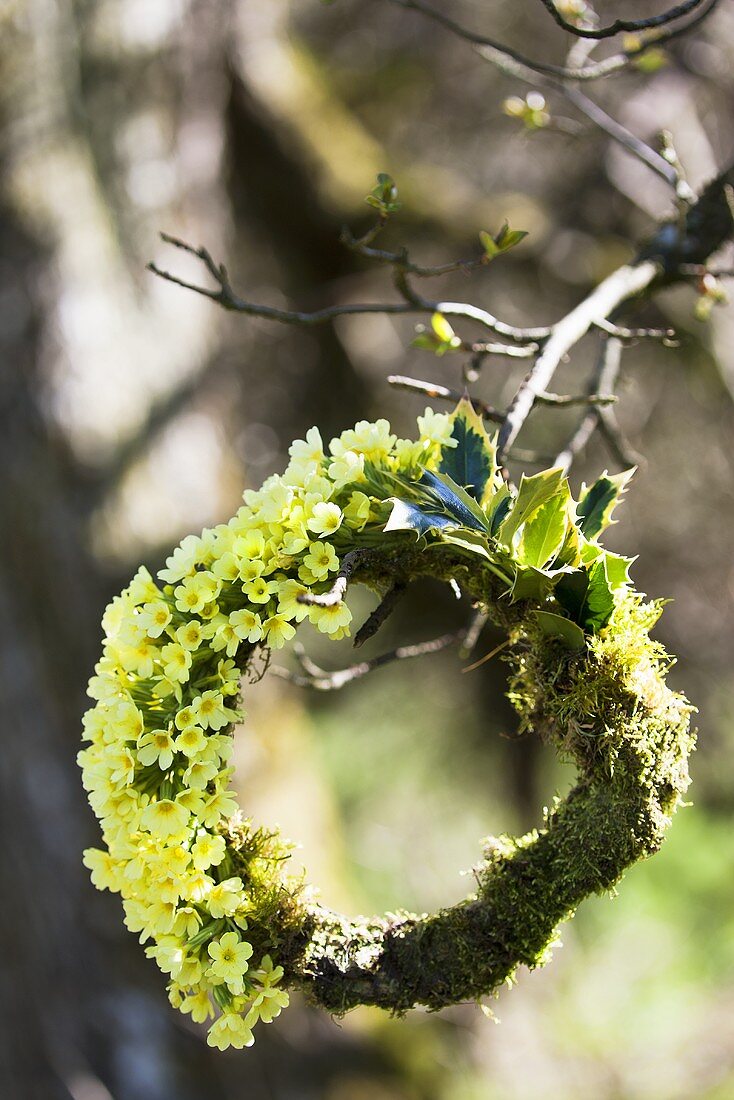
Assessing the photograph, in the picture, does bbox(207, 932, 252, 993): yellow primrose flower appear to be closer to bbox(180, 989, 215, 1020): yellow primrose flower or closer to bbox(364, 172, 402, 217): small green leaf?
bbox(180, 989, 215, 1020): yellow primrose flower

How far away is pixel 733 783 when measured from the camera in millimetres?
4227

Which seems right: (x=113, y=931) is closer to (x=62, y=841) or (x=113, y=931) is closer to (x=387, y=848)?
(x=62, y=841)

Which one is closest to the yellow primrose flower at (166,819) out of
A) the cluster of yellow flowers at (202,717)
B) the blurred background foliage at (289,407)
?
the cluster of yellow flowers at (202,717)

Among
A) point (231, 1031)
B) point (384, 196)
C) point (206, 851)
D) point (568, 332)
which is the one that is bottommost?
point (231, 1031)

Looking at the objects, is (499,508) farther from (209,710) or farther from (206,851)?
(206,851)

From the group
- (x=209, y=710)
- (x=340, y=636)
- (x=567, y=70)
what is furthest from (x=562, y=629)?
(x=567, y=70)

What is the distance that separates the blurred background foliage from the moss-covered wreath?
1.97m

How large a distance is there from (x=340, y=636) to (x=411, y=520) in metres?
0.14

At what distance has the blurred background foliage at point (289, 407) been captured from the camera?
3080mm

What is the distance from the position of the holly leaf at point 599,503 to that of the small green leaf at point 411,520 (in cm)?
20

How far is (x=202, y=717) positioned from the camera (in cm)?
103

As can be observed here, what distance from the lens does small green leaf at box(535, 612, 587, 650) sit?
1.03 meters

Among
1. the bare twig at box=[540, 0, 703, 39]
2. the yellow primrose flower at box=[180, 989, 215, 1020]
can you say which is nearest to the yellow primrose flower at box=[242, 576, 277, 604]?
the yellow primrose flower at box=[180, 989, 215, 1020]

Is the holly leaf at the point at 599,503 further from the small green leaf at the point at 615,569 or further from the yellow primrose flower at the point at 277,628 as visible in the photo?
the yellow primrose flower at the point at 277,628
